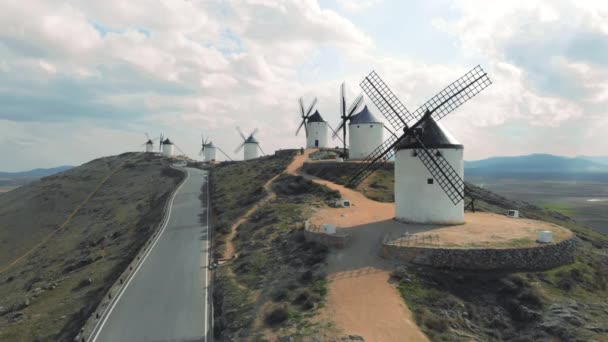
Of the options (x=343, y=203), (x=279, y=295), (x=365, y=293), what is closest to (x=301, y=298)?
(x=279, y=295)

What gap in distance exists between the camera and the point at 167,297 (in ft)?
79.8

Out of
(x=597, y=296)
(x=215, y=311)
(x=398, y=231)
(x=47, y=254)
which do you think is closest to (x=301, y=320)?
(x=215, y=311)

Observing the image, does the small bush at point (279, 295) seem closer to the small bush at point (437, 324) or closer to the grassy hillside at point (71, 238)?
the small bush at point (437, 324)

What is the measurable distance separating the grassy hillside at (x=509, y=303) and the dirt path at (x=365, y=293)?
2.67 ft

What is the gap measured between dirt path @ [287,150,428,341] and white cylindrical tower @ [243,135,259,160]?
6816cm

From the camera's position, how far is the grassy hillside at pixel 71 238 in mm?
26469

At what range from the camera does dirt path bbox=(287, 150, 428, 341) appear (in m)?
17.0

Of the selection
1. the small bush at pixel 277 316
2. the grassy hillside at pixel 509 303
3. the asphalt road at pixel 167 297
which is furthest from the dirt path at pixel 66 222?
the grassy hillside at pixel 509 303

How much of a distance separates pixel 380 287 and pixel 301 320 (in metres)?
4.91

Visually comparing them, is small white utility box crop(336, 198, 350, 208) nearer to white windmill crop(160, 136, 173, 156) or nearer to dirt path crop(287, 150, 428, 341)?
dirt path crop(287, 150, 428, 341)

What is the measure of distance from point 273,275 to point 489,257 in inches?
Result: 512

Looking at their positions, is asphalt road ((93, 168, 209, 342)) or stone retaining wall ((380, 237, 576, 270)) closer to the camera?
asphalt road ((93, 168, 209, 342))

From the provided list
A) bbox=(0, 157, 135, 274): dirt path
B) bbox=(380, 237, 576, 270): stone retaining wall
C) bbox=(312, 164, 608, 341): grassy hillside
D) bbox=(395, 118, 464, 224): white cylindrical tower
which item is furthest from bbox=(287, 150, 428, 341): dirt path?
bbox=(0, 157, 135, 274): dirt path

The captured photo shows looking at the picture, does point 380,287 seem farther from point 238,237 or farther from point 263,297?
point 238,237
